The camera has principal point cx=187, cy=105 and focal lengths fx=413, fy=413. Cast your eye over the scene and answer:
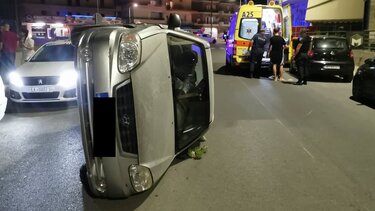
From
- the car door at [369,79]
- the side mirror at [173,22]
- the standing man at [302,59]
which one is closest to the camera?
the side mirror at [173,22]

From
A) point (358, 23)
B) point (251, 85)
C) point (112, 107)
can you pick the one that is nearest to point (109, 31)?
point (112, 107)

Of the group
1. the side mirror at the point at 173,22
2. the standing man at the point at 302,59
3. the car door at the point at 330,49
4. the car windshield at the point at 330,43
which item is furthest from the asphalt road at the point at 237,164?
the car windshield at the point at 330,43

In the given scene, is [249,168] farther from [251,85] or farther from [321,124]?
[251,85]

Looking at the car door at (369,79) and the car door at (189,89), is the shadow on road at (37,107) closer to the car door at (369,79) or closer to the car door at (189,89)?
the car door at (189,89)

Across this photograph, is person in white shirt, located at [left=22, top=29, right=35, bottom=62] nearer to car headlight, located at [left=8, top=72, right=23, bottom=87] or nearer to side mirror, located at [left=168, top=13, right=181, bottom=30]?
car headlight, located at [left=8, top=72, right=23, bottom=87]

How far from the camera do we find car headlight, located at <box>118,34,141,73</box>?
3498 millimetres

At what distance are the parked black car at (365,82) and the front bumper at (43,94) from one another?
665 centimetres

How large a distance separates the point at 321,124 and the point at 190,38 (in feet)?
12.0

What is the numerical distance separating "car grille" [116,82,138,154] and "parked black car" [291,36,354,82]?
35.7ft

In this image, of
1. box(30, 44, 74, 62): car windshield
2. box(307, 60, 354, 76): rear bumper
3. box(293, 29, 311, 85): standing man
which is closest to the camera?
box(30, 44, 74, 62): car windshield

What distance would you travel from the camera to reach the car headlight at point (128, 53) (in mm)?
3498

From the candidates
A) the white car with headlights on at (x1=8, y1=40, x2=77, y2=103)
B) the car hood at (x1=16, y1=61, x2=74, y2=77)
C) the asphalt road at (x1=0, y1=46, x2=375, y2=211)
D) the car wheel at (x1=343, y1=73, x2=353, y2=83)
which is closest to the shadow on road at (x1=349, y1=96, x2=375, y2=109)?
the asphalt road at (x1=0, y1=46, x2=375, y2=211)

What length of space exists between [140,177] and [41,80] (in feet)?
18.7

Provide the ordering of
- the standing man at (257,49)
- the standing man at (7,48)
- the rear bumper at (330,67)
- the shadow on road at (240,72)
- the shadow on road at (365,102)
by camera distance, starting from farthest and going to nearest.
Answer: the shadow on road at (240,72)
the standing man at (257,49)
the rear bumper at (330,67)
the standing man at (7,48)
the shadow on road at (365,102)
